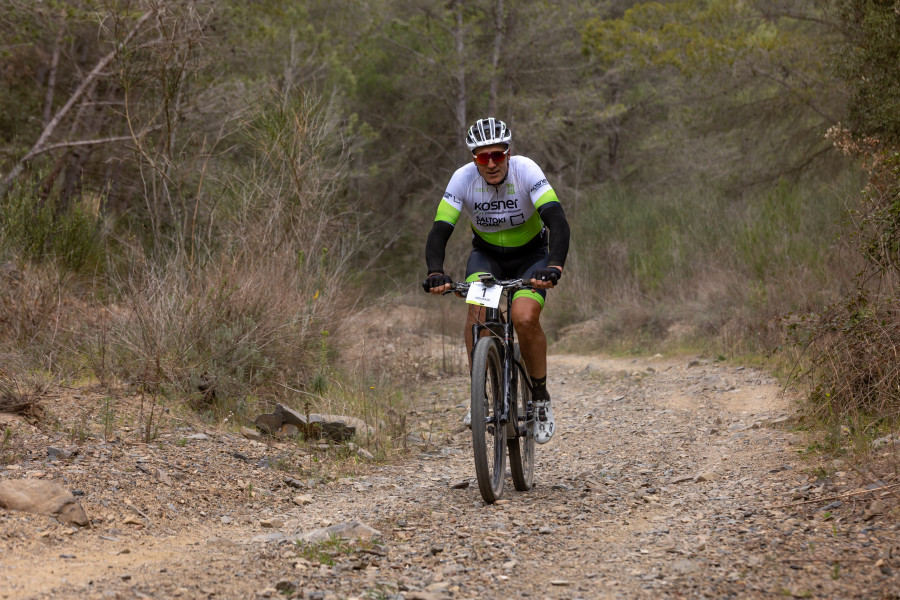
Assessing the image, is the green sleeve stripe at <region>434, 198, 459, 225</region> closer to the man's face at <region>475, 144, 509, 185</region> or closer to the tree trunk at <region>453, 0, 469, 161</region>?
the man's face at <region>475, 144, 509, 185</region>

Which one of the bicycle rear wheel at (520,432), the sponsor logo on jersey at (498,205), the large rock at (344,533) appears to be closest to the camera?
the large rock at (344,533)

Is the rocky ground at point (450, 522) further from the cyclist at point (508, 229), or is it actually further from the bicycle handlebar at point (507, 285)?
the bicycle handlebar at point (507, 285)

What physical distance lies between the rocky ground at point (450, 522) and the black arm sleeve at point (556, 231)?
1.40 meters

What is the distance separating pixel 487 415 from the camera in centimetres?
493

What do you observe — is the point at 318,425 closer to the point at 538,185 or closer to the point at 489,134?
the point at 538,185

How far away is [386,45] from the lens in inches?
939

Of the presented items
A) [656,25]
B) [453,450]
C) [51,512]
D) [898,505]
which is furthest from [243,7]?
[898,505]

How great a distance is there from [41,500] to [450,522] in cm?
194

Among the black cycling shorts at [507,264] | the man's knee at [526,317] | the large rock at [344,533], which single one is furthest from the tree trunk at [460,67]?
the large rock at [344,533]

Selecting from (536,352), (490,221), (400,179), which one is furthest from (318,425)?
(400,179)

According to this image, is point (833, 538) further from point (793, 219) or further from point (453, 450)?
point (793, 219)

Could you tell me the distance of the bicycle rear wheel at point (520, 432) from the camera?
522 centimetres

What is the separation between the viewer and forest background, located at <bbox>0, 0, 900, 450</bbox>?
6.89 meters

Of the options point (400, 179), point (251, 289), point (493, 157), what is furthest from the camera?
point (400, 179)
